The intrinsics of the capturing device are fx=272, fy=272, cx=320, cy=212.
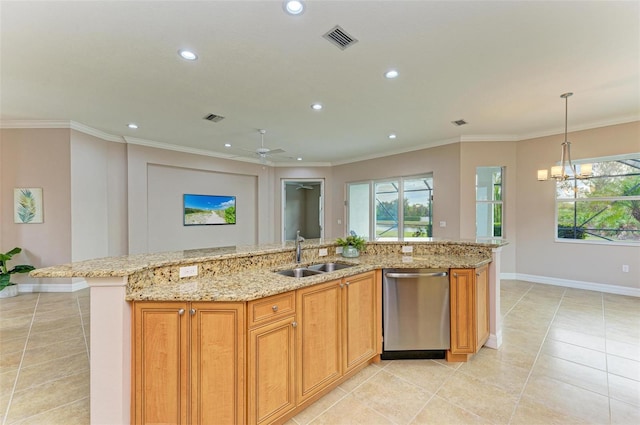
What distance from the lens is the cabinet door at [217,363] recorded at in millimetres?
1554

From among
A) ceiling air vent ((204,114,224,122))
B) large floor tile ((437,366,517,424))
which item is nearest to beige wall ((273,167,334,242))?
ceiling air vent ((204,114,224,122))

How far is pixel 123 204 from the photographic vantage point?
541cm

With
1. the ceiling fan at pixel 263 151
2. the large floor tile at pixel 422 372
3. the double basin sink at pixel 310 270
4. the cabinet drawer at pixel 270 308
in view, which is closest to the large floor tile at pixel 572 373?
the large floor tile at pixel 422 372

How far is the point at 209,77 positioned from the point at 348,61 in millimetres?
1513

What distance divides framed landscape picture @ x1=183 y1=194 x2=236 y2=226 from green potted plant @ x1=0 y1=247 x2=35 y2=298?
2.60 metres

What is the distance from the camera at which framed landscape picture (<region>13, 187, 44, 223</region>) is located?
4457 millimetres

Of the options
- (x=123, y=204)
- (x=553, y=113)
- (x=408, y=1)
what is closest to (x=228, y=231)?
(x=123, y=204)

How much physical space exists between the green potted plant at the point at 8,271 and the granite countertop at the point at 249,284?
174 inches

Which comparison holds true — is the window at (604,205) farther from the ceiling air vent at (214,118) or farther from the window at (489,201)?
the ceiling air vent at (214,118)

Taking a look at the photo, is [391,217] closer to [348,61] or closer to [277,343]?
[348,61]

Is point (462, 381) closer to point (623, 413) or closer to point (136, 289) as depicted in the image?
point (623, 413)

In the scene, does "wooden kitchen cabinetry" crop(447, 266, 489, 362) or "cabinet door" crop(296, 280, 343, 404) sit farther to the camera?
"wooden kitchen cabinetry" crop(447, 266, 489, 362)

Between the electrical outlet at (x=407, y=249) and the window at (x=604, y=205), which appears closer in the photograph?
A: the electrical outlet at (x=407, y=249)

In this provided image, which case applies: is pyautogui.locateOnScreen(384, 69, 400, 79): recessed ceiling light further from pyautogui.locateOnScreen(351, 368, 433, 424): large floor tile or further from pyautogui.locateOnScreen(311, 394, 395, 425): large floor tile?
pyautogui.locateOnScreen(311, 394, 395, 425): large floor tile
